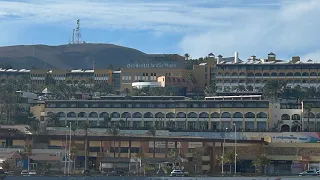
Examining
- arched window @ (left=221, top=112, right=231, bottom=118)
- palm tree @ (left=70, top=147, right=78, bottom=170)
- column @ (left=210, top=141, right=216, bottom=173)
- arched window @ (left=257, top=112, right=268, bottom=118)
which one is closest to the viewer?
palm tree @ (left=70, top=147, right=78, bottom=170)

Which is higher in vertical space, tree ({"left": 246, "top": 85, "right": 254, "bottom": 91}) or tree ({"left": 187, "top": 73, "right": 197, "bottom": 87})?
tree ({"left": 187, "top": 73, "right": 197, "bottom": 87})

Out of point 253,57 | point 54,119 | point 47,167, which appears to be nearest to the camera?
point 47,167

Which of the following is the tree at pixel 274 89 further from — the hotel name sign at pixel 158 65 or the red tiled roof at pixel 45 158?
the red tiled roof at pixel 45 158

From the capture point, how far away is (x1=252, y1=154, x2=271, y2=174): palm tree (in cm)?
10781

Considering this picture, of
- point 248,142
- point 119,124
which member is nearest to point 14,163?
point 248,142

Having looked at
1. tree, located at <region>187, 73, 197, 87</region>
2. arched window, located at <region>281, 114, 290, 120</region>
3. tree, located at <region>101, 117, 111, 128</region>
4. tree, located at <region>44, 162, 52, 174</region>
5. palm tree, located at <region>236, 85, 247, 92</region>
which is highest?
tree, located at <region>187, 73, 197, 87</region>

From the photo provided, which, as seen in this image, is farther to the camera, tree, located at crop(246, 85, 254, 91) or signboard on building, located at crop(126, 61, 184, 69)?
signboard on building, located at crop(126, 61, 184, 69)

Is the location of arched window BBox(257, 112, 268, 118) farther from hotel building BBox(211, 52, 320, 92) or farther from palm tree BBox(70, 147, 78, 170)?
palm tree BBox(70, 147, 78, 170)

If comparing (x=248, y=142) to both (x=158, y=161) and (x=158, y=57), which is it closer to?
(x=158, y=161)

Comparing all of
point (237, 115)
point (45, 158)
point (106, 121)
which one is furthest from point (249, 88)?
point (45, 158)

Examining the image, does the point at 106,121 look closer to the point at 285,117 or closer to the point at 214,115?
→ the point at 214,115

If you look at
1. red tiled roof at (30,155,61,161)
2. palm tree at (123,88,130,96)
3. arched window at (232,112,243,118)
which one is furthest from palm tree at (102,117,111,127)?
red tiled roof at (30,155,61,161)

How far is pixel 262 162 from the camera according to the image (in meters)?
108

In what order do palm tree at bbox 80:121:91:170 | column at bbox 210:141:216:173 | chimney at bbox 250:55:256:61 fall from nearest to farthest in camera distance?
1. palm tree at bbox 80:121:91:170
2. column at bbox 210:141:216:173
3. chimney at bbox 250:55:256:61
